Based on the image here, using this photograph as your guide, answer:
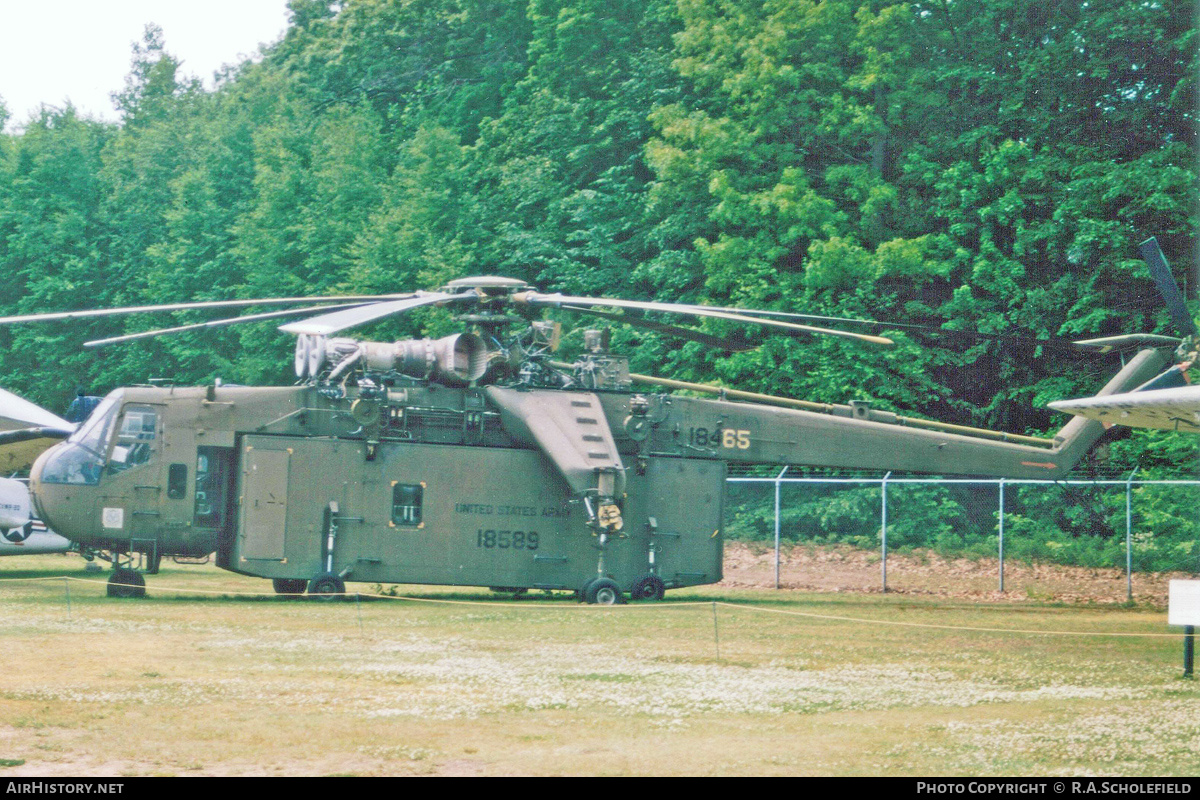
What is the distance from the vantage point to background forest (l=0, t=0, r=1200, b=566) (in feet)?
104

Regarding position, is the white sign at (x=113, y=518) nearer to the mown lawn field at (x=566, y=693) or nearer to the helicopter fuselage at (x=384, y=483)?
the helicopter fuselage at (x=384, y=483)

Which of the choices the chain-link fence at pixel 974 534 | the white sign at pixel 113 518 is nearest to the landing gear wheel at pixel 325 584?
the white sign at pixel 113 518

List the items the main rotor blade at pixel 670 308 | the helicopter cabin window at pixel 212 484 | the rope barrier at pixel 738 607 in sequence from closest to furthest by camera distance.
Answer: the rope barrier at pixel 738 607 → the main rotor blade at pixel 670 308 → the helicopter cabin window at pixel 212 484

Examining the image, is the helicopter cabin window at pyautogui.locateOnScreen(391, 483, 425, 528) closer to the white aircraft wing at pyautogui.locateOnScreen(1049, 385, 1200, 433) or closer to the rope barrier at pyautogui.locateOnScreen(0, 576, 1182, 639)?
the rope barrier at pyautogui.locateOnScreen(0, 576, 1182, 639)

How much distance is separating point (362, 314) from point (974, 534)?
16.8 metres

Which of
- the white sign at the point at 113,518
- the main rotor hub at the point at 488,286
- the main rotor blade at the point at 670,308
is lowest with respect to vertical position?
the white sign at the point at 113,518

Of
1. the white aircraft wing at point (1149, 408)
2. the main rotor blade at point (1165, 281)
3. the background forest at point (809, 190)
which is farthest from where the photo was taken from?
the background forest at point (809, 190)

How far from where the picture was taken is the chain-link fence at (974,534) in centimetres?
2502

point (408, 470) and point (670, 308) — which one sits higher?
point (670, 308)

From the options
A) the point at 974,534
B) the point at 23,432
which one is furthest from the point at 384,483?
the point at 974,534

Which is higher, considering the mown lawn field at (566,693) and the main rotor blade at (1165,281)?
the main rotor blade at (1165,281)

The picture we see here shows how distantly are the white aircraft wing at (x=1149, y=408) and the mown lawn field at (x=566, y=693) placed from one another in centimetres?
263

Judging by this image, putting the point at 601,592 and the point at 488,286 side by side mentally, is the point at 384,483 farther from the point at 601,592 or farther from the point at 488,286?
the point at 601,592

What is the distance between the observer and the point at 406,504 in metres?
19.6
